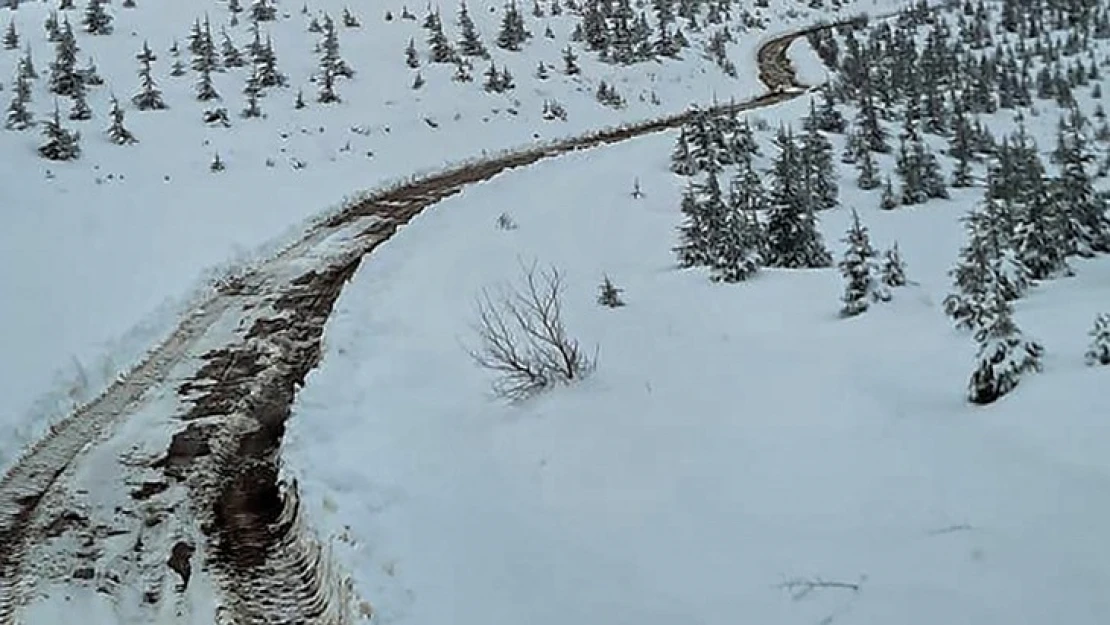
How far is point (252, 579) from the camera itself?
6.73 m

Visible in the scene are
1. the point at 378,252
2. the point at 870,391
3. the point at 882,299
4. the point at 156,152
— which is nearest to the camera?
the point at 870,391

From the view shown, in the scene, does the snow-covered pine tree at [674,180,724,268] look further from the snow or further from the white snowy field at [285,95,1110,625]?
the snow

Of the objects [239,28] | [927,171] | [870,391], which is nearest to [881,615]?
[870,391]

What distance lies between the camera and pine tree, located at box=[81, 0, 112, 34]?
80.5ft

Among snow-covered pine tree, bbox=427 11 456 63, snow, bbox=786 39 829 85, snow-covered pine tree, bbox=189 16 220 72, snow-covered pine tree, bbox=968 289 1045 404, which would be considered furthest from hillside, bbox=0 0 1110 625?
snow, bbox=786 39 829 85

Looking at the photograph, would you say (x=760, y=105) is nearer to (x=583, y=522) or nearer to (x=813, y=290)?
(x=813, y=290)

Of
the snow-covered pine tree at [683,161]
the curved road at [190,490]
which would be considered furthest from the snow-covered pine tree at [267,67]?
the curved road at [190,490]

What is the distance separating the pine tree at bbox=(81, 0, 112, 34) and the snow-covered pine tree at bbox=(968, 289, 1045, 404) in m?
22.5

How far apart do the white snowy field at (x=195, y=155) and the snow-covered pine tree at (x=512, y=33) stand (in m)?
0.33

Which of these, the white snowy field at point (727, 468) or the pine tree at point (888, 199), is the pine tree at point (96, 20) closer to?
the white snowy field at point (727, 468)

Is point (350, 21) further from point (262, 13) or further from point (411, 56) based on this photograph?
point (411, 56)

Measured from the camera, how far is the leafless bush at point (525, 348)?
8765 millimetres

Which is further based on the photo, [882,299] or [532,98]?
[532,98]

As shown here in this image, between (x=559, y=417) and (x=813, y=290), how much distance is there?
366 centimetres
